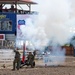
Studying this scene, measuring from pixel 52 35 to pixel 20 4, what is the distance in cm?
2795

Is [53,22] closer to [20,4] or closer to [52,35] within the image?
[52,35]

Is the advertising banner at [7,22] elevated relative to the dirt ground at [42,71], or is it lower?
elevated

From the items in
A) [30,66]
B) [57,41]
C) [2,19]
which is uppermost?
[2,19]

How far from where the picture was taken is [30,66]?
31594 millimetres

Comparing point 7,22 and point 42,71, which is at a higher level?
point 7,22

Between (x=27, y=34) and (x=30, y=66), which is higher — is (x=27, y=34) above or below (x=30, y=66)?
above

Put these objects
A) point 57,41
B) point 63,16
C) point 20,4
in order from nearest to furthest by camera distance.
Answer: point 63,16
point 57,41
point 20,4

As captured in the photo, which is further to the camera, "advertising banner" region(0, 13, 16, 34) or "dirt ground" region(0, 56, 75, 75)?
"advertising banner" region(0, 13, 16, 34)

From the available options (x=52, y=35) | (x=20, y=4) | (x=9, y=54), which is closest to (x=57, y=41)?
(x=52, y=35)

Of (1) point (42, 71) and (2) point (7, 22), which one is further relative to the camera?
(2) point (7, 22)

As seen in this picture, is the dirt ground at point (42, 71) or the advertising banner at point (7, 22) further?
the advertising banner at point (7, 22)

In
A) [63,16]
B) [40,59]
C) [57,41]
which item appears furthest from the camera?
[40,59]

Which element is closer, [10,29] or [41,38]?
[41,38]

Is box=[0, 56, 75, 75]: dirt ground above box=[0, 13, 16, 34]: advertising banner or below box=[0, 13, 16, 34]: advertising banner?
below
